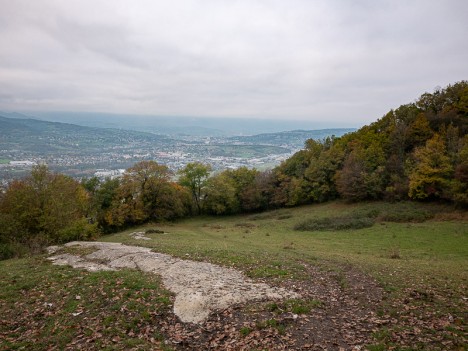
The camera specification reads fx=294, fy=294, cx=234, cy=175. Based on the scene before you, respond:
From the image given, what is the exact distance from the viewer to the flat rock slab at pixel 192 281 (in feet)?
39.1

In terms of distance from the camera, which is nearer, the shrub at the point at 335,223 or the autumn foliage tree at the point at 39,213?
the autumn foliage tree at the point at 39,213

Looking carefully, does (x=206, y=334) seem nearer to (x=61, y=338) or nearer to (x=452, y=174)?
(x=61, y=338)

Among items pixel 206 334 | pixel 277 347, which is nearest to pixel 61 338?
pixel 206 334

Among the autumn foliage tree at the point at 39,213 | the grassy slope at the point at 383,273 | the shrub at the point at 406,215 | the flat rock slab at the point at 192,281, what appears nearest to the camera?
the grassy slope at the point at 383,273

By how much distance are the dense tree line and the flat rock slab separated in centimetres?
1368

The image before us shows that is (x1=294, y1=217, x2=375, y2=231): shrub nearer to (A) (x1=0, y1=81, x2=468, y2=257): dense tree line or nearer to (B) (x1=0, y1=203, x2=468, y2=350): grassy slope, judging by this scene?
(B) (x1=0, y1=203, x2=468, y2=350): grassy slope

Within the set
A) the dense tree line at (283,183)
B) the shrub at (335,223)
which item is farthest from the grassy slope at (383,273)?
the dense tree line at (283,183)

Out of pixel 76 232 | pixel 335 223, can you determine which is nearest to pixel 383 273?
pixel 335 223

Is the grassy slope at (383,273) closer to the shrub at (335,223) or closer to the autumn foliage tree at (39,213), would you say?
the shrub at (335,223)

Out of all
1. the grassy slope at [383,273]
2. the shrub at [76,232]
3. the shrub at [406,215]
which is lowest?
the shrub at [76,232]

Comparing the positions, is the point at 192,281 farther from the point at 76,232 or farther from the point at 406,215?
the point at 406,215

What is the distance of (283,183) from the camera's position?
65125 mm

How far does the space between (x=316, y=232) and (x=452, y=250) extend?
15698 mm

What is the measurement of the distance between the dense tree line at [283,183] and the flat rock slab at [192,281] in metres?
13.7
